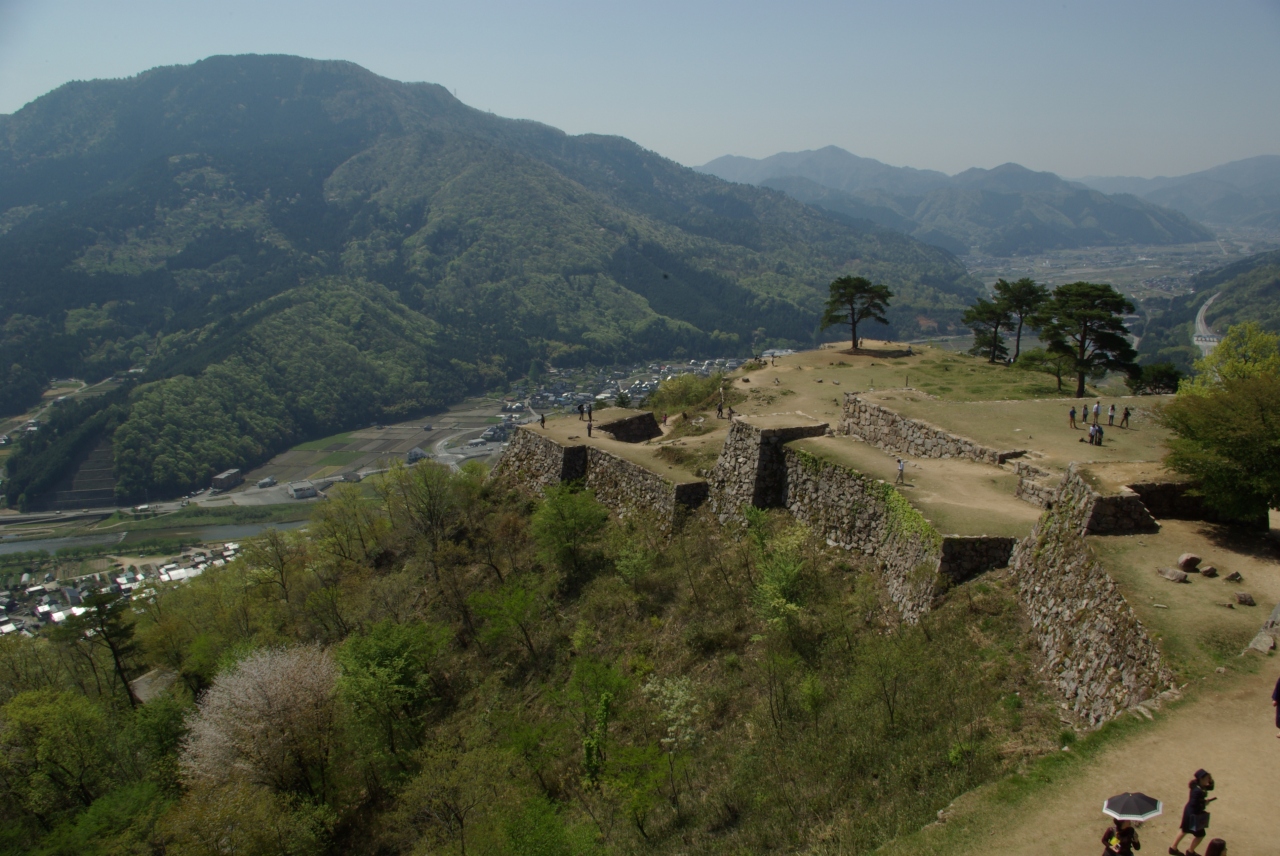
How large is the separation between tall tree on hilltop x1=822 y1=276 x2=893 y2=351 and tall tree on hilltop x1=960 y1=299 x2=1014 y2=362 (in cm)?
654

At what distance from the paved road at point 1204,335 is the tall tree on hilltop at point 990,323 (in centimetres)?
10103

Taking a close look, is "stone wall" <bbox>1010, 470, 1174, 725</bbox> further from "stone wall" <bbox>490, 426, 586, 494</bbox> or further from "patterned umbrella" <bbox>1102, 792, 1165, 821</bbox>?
"stone wall" <bbox>490, 426, 586, 494</bbox>

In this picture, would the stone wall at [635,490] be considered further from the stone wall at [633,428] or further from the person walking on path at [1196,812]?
the person walking on path at [1196,812]

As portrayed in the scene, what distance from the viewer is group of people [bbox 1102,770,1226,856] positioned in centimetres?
772

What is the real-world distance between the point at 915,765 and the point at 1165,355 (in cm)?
13762

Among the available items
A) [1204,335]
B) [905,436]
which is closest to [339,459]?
[905,436]

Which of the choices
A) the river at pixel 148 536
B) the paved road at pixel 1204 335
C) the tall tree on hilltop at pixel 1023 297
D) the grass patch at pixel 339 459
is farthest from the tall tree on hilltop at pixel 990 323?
the grass patch at pixel 339 459

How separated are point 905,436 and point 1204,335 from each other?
17055 cm

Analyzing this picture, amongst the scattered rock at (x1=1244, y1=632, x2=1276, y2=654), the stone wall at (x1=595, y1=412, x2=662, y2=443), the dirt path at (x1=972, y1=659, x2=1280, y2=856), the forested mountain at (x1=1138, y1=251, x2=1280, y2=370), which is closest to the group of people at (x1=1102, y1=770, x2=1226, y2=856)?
the dirt path at (x1=972, y1=659, x2=1280, y2=856)

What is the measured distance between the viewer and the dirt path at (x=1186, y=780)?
8242mm

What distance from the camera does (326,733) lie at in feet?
80.7

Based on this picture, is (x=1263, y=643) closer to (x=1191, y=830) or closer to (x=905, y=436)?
(x=1191, y=830)

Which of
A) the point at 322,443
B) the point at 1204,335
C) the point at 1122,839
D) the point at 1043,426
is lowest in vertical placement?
the point at 322,443

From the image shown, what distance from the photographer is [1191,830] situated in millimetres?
7855
